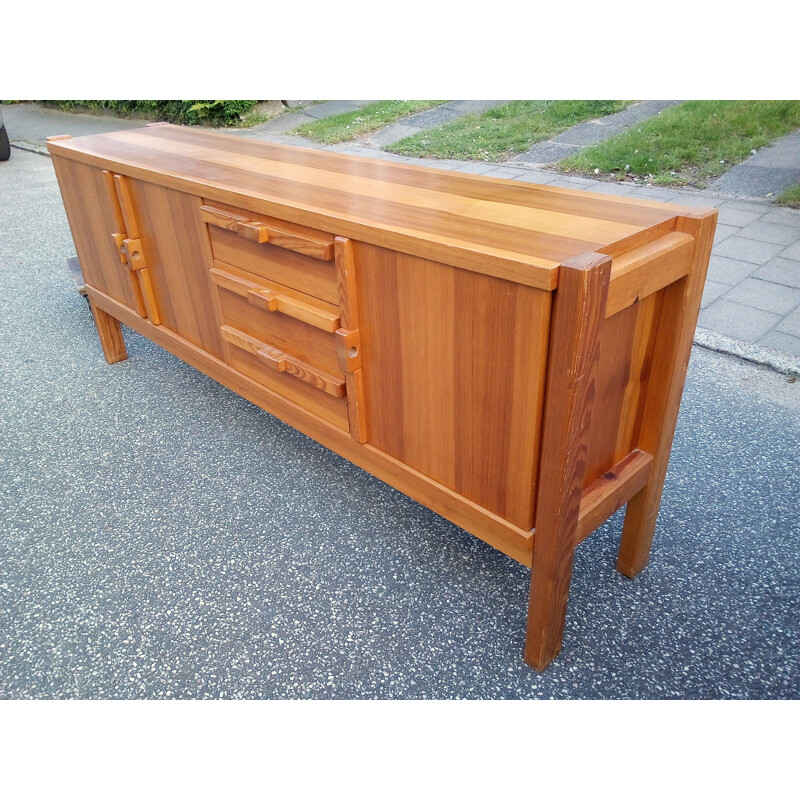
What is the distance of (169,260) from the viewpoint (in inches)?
84.8

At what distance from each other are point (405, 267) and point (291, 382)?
65 centimetres

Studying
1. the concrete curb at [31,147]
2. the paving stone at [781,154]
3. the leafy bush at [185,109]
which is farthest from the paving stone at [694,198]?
the concrete curb at [31,147]

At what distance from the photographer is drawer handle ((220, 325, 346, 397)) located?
1.69 meters

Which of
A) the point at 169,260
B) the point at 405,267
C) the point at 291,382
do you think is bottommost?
the point at 291,382

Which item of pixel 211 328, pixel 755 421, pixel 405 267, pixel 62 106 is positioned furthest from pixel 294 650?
pixel 62 106

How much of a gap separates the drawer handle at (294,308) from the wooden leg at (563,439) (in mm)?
581

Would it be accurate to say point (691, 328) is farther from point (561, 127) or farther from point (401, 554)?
point (561, 127)

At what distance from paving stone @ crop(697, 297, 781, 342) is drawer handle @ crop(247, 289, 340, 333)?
1.94 m

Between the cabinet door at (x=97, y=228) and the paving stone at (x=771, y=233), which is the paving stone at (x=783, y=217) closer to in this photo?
the paving stone at (x=771, y=233)

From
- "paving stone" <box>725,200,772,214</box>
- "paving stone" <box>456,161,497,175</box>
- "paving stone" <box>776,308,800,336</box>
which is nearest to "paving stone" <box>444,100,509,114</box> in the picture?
"paving stone" <box>456,161,497,175</box>

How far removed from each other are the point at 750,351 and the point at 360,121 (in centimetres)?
518

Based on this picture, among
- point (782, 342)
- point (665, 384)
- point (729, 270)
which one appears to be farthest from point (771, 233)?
point (665, 384)

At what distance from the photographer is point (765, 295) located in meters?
A: 3.09

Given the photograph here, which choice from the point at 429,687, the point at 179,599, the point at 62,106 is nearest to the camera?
the point at 429,687
